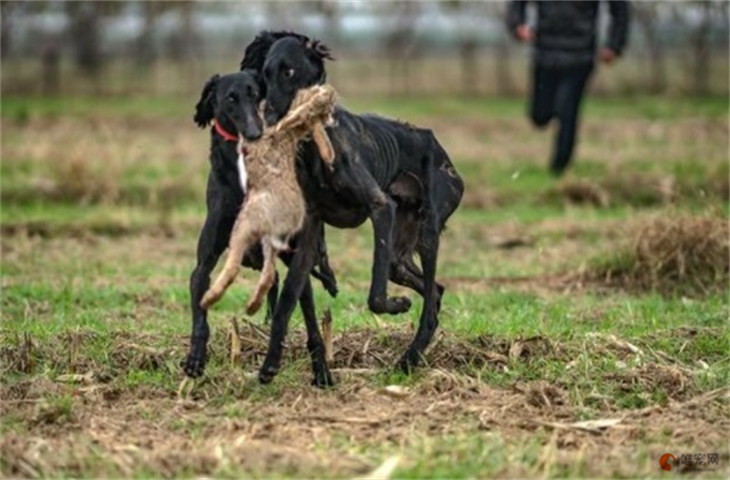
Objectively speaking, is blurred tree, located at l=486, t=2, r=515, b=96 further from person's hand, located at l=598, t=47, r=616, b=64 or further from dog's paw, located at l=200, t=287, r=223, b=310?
dog's paw, located at l=200, t=287, r=223, b=310

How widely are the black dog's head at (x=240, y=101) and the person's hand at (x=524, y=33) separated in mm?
9745

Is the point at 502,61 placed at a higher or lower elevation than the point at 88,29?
lower

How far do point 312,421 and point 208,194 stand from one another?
1.37 meters

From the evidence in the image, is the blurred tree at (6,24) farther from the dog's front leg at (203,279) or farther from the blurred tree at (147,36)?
the dog's front leg at (203,279)

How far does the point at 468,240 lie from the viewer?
14.3 m

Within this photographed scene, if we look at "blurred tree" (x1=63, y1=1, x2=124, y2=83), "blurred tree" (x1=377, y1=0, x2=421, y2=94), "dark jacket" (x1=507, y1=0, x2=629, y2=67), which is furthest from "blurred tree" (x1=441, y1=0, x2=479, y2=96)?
"dark jacket" (x1=507, y1=0, x2=629, y2=67)

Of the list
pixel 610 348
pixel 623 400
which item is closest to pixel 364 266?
pixel 610 348

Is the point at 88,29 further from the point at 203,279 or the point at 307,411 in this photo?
the point at 307,411

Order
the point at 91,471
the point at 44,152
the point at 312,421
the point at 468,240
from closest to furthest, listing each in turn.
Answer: the point at 91,471
the point at 312,421
the point at 468,240
the point at 44,152

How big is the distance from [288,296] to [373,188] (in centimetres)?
70

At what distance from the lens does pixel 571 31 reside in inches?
675

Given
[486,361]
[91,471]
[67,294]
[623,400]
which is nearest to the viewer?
[91,471]

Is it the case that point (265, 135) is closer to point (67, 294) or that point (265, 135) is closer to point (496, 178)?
point (67, 294)

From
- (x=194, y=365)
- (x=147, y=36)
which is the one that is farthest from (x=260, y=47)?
(x=147, y=36)
